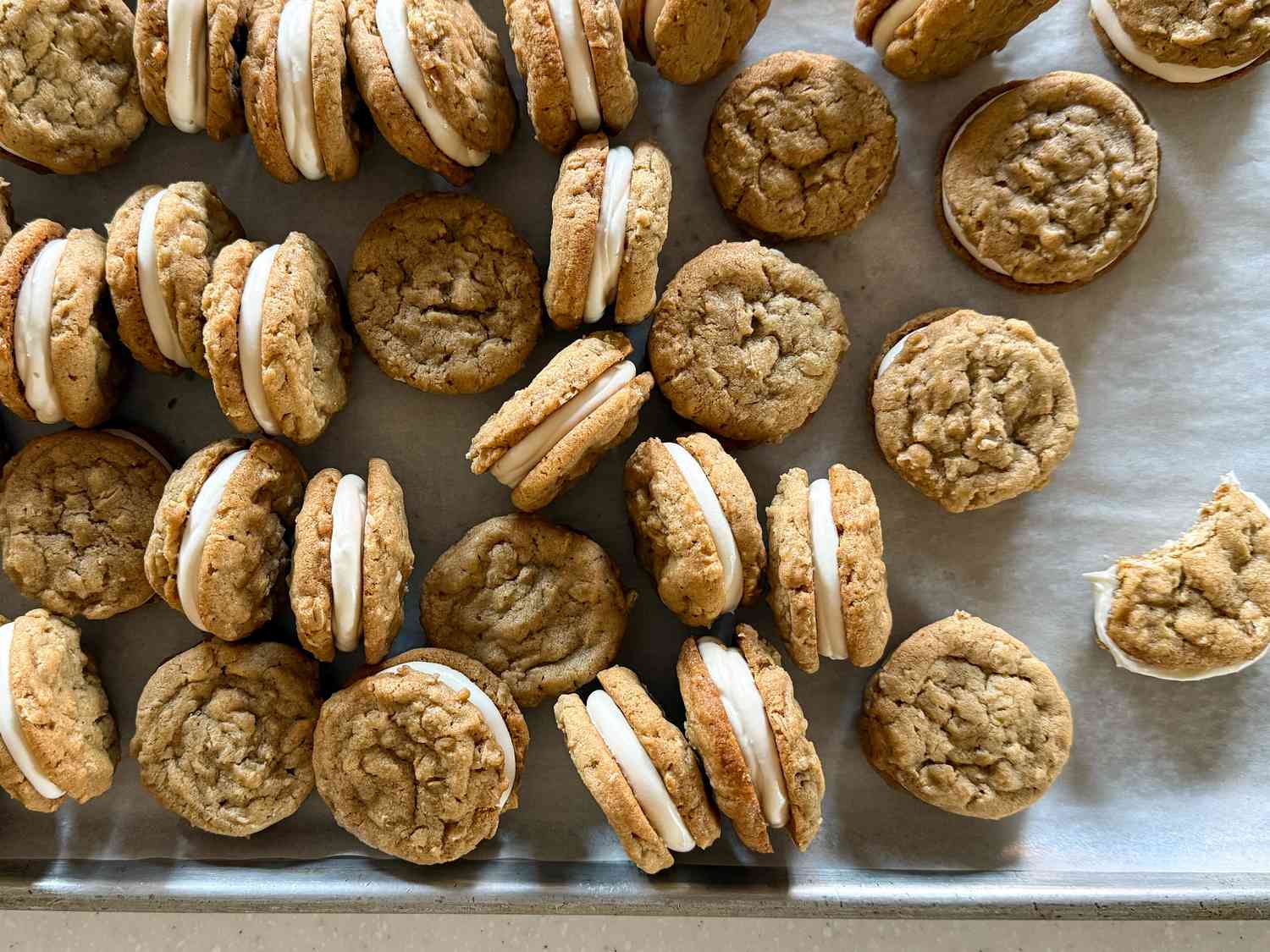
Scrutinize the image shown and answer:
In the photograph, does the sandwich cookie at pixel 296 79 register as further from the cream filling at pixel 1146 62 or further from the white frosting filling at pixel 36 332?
the cream filling at pixel 1146 62

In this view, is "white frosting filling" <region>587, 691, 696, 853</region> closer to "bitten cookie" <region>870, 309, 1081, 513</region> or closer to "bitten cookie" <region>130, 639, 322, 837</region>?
"bitten cookie" <region>130, 639, 322, 837</region>

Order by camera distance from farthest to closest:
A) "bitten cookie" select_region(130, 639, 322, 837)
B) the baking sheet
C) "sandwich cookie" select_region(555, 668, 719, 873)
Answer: the baking sheet
"bitten cookie" select_region(130, 639, 322, 837)
"sandwich cookie" select_region(555, 668, 719, 873)

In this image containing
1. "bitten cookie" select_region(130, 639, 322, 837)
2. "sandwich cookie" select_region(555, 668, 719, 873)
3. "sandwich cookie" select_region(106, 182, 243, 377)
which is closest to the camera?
"sandwich cookie" select_region(555, 668, 719, 873)

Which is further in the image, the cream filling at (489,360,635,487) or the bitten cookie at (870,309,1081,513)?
the bitten cookie at (870,309,1081,513)

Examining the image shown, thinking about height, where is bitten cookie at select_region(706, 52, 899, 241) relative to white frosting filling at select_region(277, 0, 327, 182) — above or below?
below

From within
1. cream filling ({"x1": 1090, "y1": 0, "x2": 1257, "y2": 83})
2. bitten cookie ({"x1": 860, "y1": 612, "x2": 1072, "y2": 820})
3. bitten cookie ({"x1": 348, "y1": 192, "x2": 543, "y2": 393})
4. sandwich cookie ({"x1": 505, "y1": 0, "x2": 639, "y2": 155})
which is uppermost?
sandwich cookie ({"x1": 505, "y1": 0, "x2": 639, "y2": 155})

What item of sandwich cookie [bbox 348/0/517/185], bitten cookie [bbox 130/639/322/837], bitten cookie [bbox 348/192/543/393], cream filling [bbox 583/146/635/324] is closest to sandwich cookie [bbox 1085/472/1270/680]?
cream filling [bbox 583/146/635/324]

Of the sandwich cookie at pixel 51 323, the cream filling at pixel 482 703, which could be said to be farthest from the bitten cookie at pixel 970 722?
the sandwich cookie at pixel 51 323

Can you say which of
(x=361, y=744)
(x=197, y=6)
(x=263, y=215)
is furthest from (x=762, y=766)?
(x=197, y=6)
